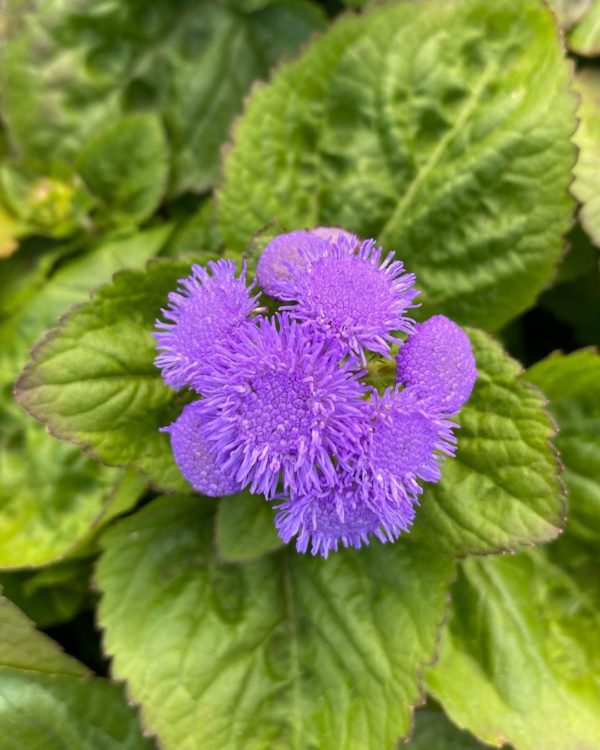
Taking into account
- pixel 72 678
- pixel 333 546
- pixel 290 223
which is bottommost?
pixel 72 678

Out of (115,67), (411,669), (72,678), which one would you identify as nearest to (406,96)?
(115,67)

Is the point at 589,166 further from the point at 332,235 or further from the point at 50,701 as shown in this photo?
the point at 50,701

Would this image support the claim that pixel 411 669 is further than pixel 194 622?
No

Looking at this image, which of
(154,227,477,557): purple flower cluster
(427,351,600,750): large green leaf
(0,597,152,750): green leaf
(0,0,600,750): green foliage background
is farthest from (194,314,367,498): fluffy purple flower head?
(0,597,152,750): green leaf

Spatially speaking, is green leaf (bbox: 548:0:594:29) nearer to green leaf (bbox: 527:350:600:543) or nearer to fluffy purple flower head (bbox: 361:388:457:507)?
green leaf (bbox: 527:350:600:543)

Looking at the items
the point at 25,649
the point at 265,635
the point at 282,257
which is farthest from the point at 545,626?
the point at 25,649

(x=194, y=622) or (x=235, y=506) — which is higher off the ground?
(x=235, y=506)

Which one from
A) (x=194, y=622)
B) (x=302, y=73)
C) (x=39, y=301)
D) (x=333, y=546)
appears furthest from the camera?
(x=39, y=301)

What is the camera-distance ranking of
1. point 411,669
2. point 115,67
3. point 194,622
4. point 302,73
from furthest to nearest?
point 115,67
point 302,73
point 194,622
point 411,669

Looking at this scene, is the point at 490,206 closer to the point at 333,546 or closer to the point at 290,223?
the point at 290,223
